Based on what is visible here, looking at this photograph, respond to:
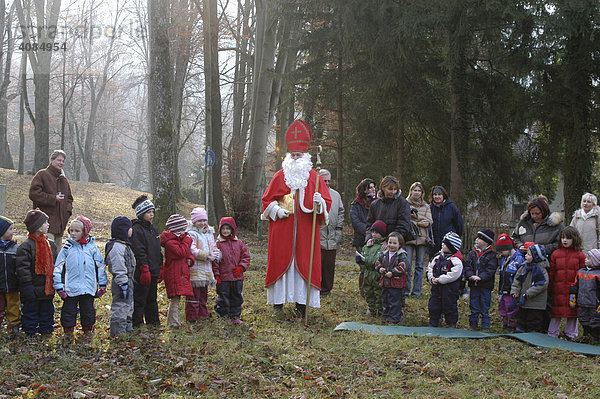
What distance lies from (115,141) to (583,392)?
6417 cm

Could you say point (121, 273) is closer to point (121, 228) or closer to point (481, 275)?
point (121, 228)

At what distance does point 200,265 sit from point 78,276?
5.19 feet

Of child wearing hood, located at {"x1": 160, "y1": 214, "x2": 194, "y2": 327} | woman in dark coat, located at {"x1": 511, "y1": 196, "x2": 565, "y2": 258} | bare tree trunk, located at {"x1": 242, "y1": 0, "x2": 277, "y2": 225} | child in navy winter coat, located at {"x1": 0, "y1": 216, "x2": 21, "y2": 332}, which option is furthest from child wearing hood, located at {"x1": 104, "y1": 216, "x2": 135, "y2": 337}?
bare tree trunk, located at {"x1": 242, "y1": 0, "x2": 277, "y2": 225}

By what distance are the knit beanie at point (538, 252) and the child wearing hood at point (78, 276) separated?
5.37 meters

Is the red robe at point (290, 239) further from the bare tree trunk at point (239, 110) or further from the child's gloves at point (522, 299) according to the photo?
the bare tree trunk at point (239, 110)

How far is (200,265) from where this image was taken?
7.57 m

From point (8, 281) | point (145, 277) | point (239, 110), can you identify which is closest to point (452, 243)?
point (145, 277)

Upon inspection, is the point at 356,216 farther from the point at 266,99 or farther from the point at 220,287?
the point at 266,99

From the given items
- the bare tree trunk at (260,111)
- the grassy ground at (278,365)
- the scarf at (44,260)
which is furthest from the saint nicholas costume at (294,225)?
the bare tree trunk at (260,111)

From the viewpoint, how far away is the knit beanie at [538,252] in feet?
25.0

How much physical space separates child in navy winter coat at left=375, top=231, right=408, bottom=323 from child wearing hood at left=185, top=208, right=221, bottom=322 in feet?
7.63

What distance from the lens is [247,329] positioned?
24.1 ft

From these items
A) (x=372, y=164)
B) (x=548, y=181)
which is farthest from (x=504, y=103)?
(x=372, y=164)

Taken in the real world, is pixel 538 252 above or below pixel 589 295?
above
